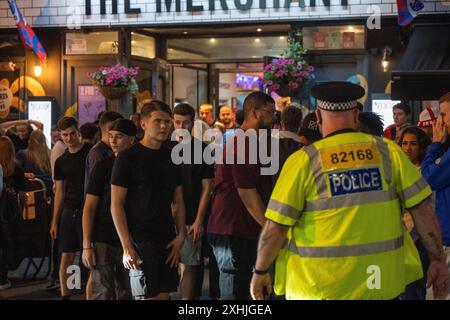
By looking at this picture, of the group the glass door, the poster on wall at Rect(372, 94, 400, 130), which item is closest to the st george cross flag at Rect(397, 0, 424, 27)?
the poster on wall at Rect(372, 94, 400, 130)

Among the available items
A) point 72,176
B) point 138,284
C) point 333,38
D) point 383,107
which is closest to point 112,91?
point 333,38

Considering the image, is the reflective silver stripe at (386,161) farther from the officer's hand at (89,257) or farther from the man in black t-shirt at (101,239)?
the officer's hand at (89,257)

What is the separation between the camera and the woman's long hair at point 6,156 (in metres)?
8.44

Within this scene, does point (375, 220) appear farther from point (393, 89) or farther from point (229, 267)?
point (393, 89)

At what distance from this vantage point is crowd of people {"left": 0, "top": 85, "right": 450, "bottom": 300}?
3881 mm

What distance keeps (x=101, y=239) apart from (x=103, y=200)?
1.04 feet

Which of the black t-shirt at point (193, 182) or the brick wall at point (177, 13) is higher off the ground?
the brick wall at point (177, 13)

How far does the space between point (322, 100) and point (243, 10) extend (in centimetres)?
1053

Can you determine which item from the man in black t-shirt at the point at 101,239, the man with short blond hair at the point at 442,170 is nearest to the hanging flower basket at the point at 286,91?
the man in black t-shirt at the point at 101,239

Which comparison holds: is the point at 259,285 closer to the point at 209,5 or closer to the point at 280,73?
the point at 280,73

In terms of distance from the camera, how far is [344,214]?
3.83m

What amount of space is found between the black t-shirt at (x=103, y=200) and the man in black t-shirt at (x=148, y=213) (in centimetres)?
60

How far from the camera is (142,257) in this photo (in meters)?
5.52
